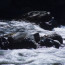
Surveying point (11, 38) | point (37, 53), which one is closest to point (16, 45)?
point (11, 38)

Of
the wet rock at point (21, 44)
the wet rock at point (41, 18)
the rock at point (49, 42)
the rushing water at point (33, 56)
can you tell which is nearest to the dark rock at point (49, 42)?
the rock at point (49, 42)

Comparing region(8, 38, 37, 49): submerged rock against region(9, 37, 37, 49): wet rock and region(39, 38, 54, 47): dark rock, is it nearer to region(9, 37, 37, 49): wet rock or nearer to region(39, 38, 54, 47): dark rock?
region(9, 37, 37, 49): wet rock

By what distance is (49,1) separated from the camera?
1102 inches

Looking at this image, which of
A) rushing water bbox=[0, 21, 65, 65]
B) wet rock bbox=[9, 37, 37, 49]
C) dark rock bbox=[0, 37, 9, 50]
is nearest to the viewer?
rushing water bbox=[0, 21, 65, 65]

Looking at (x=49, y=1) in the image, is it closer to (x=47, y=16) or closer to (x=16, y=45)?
(x=47, y=16)

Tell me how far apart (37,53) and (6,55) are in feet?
5.46

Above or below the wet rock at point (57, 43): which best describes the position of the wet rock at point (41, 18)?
above

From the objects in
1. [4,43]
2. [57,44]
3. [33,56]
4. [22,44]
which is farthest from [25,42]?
[57,44]

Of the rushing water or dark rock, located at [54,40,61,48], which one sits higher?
dark rock, located at [54,40,61,48]

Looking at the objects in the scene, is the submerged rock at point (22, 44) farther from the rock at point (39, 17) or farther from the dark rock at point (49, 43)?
the rock at point (39, 17)

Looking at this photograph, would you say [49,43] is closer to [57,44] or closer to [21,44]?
[57,44]

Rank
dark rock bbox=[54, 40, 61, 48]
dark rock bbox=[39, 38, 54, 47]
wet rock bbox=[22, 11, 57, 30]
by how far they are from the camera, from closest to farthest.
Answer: dark rock bbox=[39, 38, 54, 47]
dark rock bbox=[54, 40, 61, 48]
wet rock bbox=[22, 11, 57, 30]

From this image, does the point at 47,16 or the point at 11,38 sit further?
the point at 47,16

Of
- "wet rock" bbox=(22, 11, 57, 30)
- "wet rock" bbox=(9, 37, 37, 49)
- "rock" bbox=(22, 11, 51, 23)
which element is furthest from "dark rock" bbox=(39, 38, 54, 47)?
"rock" bbox=(22, 11, 51, 23)
